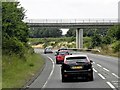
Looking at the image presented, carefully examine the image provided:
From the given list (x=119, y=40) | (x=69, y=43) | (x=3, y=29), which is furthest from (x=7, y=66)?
(x=69, y=43)

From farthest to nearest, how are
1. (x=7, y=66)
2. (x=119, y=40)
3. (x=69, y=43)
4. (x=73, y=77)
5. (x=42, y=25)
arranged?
(x=69, y=43) < (x=42, y=25) < (x=119, y=40) < (x=7, y=66) < (x=73, y=77)

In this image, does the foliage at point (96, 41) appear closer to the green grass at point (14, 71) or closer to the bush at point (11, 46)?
the green grass at point (14, 71)

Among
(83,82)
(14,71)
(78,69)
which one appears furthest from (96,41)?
(83,82)

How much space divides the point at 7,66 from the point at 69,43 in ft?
370

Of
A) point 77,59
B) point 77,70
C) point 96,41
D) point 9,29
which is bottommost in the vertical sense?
point 96,41

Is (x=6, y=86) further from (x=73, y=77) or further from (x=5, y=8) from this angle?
(x=5, y=8)

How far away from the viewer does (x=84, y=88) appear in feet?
64.6

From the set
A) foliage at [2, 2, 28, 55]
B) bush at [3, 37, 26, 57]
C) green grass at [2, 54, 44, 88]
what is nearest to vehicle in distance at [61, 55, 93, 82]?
green grass at [2, 54, 44, 88]

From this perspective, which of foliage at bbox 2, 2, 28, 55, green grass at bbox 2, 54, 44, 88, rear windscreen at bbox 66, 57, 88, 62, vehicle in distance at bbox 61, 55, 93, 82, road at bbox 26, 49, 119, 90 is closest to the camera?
road at bbox 26, 49, 119, 90

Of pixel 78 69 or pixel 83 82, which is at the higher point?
pixel 78 69

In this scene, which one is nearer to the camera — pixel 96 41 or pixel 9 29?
pixel 9 29

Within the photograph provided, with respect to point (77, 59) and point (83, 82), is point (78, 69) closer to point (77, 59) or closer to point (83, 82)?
point (77, 59)

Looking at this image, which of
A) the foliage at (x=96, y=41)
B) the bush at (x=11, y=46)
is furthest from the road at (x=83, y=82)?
the foliage at (x=96, y=41)

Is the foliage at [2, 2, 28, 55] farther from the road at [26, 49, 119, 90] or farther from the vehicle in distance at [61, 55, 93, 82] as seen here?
the vehicle in distance at [61, 55, 93, 82]
